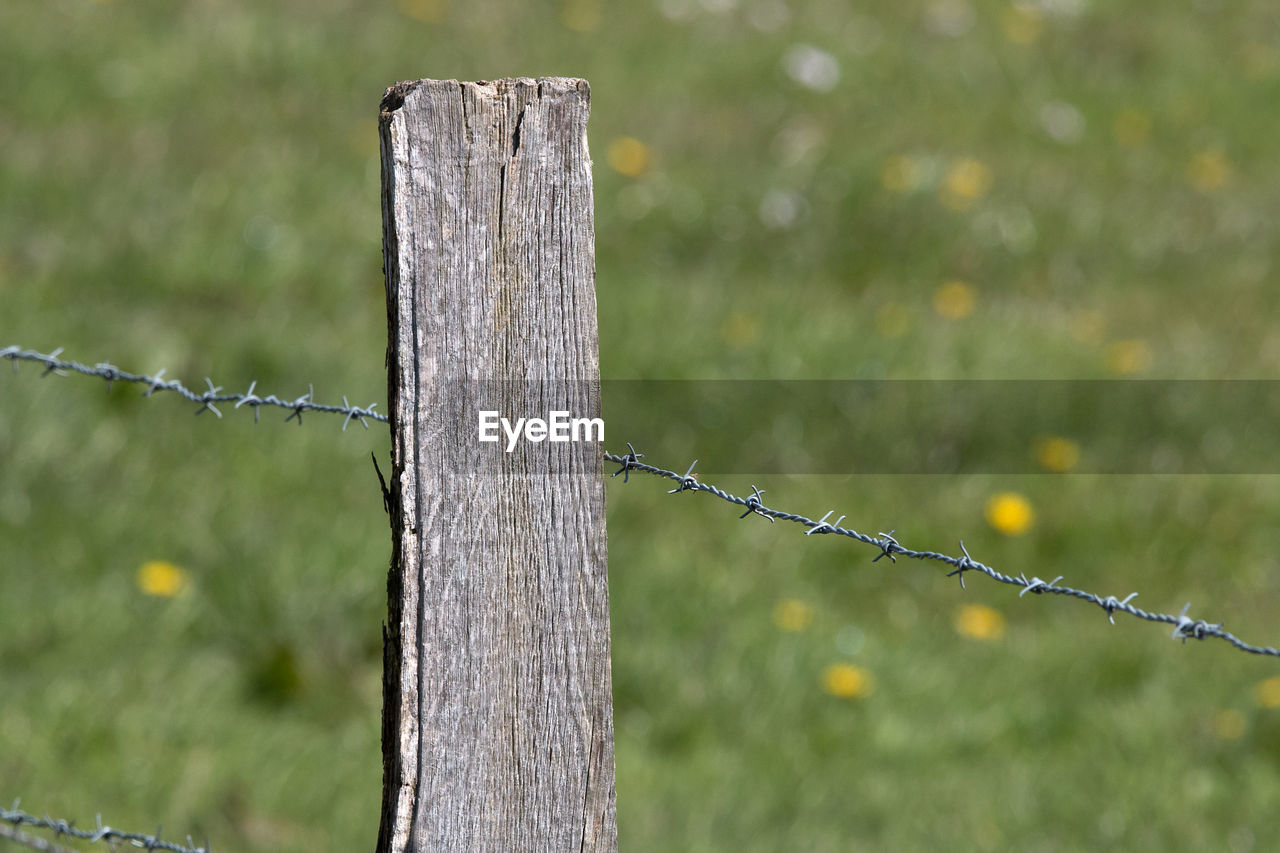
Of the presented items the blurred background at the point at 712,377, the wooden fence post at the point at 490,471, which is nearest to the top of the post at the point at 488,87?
the wooden fence post at the point at 490,471

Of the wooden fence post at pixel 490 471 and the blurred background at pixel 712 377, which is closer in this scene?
the wooden fence post at pixel 490 471

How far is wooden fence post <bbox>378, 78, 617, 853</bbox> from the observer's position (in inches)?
59.2

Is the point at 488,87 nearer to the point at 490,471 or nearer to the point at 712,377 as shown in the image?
the point at 490,471

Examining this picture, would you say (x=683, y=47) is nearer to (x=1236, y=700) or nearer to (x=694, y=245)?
(x=694, y=245)

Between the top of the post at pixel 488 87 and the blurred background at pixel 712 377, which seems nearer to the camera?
the top of the post at pixel 488 87

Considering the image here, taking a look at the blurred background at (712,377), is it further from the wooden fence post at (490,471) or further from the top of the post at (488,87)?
the top of the post at (488,87)

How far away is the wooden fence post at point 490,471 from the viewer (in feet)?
4.93

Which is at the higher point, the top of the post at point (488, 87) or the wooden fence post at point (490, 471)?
the top of the post at point (488, 87)

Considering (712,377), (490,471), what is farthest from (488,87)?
(712,377)

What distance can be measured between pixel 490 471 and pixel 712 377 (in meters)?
3.30

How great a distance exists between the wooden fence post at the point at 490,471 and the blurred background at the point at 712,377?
1545 millimetres

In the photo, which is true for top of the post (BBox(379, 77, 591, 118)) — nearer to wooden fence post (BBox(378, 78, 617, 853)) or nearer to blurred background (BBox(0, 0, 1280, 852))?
wooden fence post (BBox(378, 78, 617, 853))

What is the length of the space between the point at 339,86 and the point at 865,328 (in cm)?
293

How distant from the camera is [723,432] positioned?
4.69m
